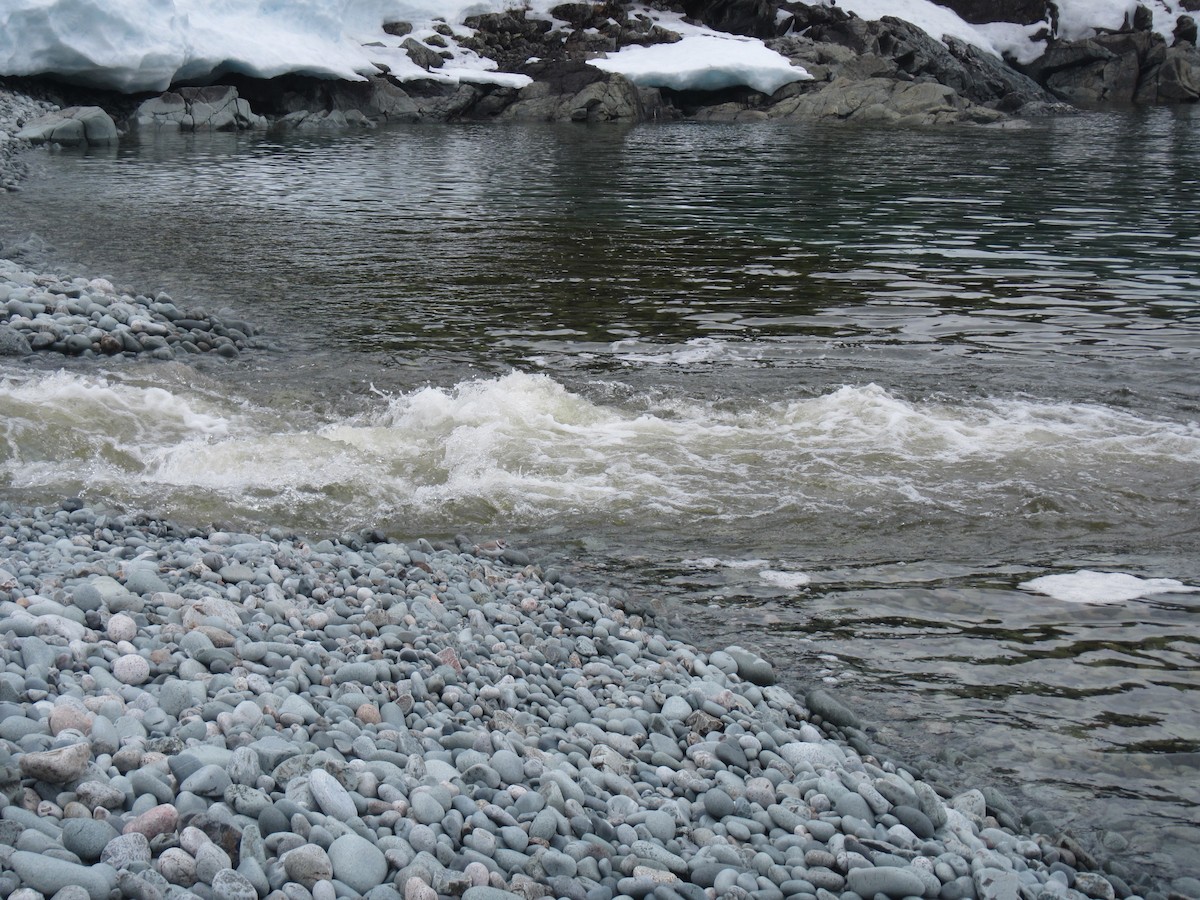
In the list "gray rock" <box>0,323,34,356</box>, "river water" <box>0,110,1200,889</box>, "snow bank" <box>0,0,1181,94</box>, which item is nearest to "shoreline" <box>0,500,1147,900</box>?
"river water" <box>0,110,1200,889</box>

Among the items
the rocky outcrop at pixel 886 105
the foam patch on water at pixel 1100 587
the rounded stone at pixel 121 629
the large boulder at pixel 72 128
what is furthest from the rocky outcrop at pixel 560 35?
the rounded stone at pixel 121 629

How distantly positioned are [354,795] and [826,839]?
1630 millimetres

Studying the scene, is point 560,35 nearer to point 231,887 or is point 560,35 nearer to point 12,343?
point 12,343

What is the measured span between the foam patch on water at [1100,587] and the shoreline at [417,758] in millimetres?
2000

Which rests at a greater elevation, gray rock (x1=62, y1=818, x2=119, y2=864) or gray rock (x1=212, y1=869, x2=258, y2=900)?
gray rock (x1=62, y1=818, x2=119, y2=864)

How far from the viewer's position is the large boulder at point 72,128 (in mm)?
31047

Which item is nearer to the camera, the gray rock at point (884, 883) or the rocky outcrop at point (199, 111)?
the gray rock at point (884, 883)

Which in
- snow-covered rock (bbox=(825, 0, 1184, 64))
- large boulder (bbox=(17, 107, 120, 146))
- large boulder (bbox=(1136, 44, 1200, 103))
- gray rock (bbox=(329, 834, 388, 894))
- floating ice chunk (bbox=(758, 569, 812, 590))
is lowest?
floating ice chunk (bbox=(758, 569, 812, 590))

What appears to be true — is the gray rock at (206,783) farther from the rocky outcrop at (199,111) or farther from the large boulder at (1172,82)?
the large boulder at (1172,82)

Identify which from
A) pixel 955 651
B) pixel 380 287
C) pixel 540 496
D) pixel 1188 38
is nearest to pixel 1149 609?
pixel 955 651

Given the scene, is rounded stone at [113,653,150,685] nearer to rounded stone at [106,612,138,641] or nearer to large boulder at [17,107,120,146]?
rounded stone at [106,612,138,641]

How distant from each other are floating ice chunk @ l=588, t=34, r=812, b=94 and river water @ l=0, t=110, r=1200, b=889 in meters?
30.0

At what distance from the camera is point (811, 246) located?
55.7ft

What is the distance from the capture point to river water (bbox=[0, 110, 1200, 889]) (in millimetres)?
5293
